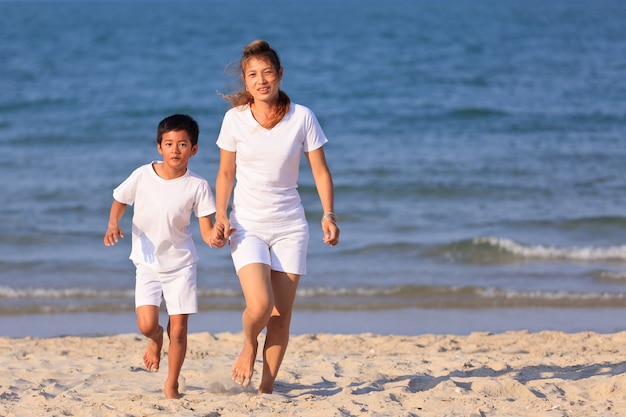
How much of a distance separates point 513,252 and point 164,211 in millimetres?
5845

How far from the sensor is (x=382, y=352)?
643 centimetres

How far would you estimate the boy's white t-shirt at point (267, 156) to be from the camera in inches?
173

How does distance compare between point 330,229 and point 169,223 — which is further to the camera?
point 169,223

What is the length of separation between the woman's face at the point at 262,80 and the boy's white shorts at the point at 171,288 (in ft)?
3.28

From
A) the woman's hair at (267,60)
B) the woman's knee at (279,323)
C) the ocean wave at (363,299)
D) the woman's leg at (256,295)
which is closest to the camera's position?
the woman's leg at (256,295)

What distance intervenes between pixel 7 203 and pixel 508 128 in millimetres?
10044

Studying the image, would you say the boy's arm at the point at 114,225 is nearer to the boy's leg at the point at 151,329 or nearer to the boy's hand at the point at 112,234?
the boy's hand at the point at 112,234

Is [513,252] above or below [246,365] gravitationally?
above

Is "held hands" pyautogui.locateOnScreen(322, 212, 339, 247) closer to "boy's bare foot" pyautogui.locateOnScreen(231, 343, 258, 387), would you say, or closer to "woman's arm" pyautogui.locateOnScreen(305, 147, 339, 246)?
"woman's arm" pyautogui.locateOnScreen(305, 147, 339, 246)

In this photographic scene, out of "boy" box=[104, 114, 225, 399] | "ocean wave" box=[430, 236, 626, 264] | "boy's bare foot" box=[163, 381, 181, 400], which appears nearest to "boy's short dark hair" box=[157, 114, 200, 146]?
"boy" box=[104, 114, 225, 399]

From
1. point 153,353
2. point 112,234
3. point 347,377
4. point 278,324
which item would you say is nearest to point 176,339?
point 153,353

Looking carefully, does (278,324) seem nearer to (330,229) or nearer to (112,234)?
(330,229)

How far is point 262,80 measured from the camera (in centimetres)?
439

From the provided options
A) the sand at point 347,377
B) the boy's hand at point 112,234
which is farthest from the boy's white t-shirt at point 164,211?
the sand at point 347,377
